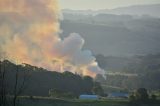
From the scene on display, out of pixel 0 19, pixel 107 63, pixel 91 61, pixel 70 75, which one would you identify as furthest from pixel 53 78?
pixel 107 63

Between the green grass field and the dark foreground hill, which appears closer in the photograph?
the green grass field

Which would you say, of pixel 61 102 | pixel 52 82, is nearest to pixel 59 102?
pixel 61 102

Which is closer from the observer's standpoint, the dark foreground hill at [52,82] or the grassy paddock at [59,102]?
the grassy paddock at [59,102]

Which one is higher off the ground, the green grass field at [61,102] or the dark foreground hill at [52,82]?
the dark foreground hill at [52,82]

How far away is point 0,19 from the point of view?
122 metres

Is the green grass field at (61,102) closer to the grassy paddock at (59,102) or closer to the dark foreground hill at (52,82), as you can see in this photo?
the grassy paddock at (59,102)

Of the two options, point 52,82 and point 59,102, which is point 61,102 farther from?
point 52,82

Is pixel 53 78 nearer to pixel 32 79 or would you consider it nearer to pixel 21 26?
pixel 32 79

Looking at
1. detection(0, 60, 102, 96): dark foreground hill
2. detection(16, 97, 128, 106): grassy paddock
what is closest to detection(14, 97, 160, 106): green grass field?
detection(16, 97, 128, 106): grassy paddock

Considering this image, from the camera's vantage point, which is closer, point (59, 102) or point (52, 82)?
point (59, 102)

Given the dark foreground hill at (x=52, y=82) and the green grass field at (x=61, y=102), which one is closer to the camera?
the green grass field at (x=61, y=102)

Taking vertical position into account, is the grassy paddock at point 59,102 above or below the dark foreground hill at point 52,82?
below

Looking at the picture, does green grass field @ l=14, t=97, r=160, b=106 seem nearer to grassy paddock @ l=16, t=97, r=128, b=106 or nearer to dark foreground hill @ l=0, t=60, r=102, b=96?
grassy paddock @ l=16, t=97, r=128, b=106

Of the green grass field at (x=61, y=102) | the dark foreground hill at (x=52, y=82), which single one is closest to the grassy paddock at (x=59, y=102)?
the green grass field at (x=61, y=102)
